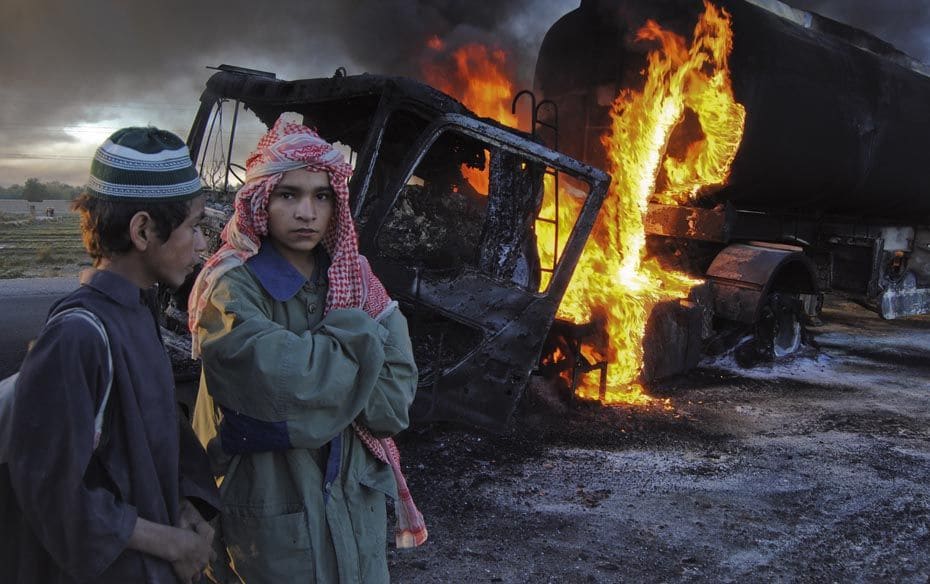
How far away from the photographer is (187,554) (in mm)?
1400

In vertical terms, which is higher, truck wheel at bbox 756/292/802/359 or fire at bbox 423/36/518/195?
fire at bbox 423/36/518/195

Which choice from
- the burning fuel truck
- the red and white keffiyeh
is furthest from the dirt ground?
the red and white keffiyeh

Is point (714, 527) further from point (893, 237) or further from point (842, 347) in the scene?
point (893, 237)

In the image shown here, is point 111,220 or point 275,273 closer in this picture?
point 111,220

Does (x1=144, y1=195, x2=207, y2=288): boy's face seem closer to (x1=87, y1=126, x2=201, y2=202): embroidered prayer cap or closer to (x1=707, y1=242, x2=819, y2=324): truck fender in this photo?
(x1=87, y1=126, x2=201, y2=202): embroidered prayer cap

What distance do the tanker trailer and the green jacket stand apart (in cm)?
518

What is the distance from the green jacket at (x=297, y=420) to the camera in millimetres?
1489

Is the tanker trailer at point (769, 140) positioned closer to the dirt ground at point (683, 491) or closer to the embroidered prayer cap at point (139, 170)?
the dirt ground at point (683, 491)

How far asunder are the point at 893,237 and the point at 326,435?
11.0 metres

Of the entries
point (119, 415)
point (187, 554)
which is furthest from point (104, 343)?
point (187, 554)

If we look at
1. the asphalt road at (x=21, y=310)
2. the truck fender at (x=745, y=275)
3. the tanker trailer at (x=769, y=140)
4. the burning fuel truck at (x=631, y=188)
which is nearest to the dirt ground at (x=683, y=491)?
the burning fuel truck at (x=631, y=188)

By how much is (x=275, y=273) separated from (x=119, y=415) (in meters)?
0.50

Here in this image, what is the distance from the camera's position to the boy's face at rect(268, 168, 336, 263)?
1.70 meters

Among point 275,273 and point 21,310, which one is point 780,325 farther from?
point 21,310
